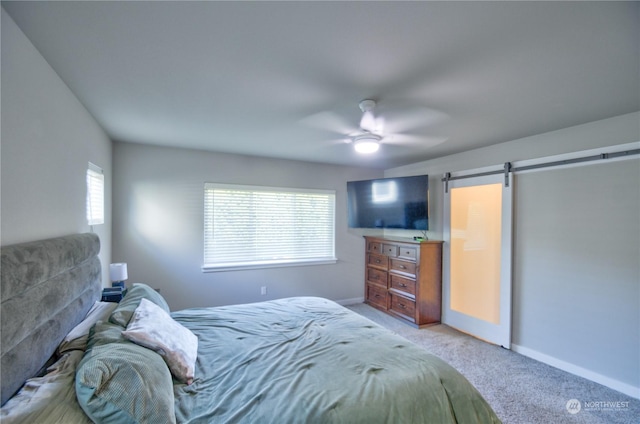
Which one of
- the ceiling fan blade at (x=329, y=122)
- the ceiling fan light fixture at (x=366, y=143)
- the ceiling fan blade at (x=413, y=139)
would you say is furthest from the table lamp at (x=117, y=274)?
the ceiling fan blade at (x=413, y=139)

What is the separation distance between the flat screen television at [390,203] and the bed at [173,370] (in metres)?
2.37

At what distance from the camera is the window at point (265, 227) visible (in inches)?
159

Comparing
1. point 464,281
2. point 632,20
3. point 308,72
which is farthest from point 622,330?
point 308,72

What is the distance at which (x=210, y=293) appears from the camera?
393 cm

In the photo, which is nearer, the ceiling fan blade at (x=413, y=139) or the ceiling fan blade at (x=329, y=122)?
the ceiling fan blade at (x=329, y=122)

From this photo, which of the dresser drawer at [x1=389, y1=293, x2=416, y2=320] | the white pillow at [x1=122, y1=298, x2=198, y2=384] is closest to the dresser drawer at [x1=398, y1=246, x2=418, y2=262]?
the dresser drawer at [x1=389, y1=293, x2=416, y2=320]

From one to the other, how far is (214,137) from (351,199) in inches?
98.0

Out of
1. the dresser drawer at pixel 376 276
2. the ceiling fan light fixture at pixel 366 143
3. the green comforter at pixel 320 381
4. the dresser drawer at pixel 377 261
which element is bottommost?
the dresser drawer at pixel 376 276

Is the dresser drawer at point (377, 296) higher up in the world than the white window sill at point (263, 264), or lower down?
lower down

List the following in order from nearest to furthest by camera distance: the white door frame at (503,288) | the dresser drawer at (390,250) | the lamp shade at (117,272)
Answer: the lamp shade at (117,272) < the white door frame at (503,288) < the dresser drawer at (390,250)

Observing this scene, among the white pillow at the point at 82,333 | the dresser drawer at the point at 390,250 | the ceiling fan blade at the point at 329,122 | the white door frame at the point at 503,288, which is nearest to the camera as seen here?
the white pillow at the point at 82,333

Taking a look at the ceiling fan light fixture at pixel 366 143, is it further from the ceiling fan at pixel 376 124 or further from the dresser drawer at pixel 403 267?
the dresser drawer at pixel 403 267

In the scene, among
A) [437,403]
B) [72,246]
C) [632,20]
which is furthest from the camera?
[72,246]

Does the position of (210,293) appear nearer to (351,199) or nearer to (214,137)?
(214,137)
